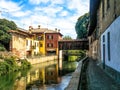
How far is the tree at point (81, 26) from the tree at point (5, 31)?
21315 millimetres

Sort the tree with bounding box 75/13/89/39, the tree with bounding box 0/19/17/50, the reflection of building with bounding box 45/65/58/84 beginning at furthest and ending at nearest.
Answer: the tree with bounding box 75/13/89/39, the tree with bounding box 0/19/17/50, the reflection of building with bounding box 45/65/58/84

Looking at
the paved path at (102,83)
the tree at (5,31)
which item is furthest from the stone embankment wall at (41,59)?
the paved path at (102,83)

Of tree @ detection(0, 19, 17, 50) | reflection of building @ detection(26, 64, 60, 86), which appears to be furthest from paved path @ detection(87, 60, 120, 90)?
tree @ detection(0, 19, 17, 50)

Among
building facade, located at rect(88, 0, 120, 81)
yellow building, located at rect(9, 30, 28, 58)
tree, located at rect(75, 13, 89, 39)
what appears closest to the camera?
building facade, located at rect(88, 0, 120, 81)

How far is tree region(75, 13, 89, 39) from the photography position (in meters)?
69.4

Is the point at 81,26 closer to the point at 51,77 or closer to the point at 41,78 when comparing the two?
the point at 51,77

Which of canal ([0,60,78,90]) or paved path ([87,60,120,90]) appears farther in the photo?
canal ([0,60,78,90])

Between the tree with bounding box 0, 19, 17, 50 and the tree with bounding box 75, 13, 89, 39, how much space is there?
21315 millimetres

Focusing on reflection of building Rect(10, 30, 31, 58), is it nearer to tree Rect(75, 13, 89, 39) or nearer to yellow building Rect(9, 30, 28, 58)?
yellow building Rect(9, 30, 28, 58)

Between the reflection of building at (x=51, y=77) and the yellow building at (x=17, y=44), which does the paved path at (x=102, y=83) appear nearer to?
the reflection of building at (x=51, y=77)

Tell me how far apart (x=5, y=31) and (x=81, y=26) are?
83.1 ft

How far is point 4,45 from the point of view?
49875 millimetres

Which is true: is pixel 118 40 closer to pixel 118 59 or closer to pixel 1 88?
pixel 118 59

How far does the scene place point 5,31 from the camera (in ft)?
166
